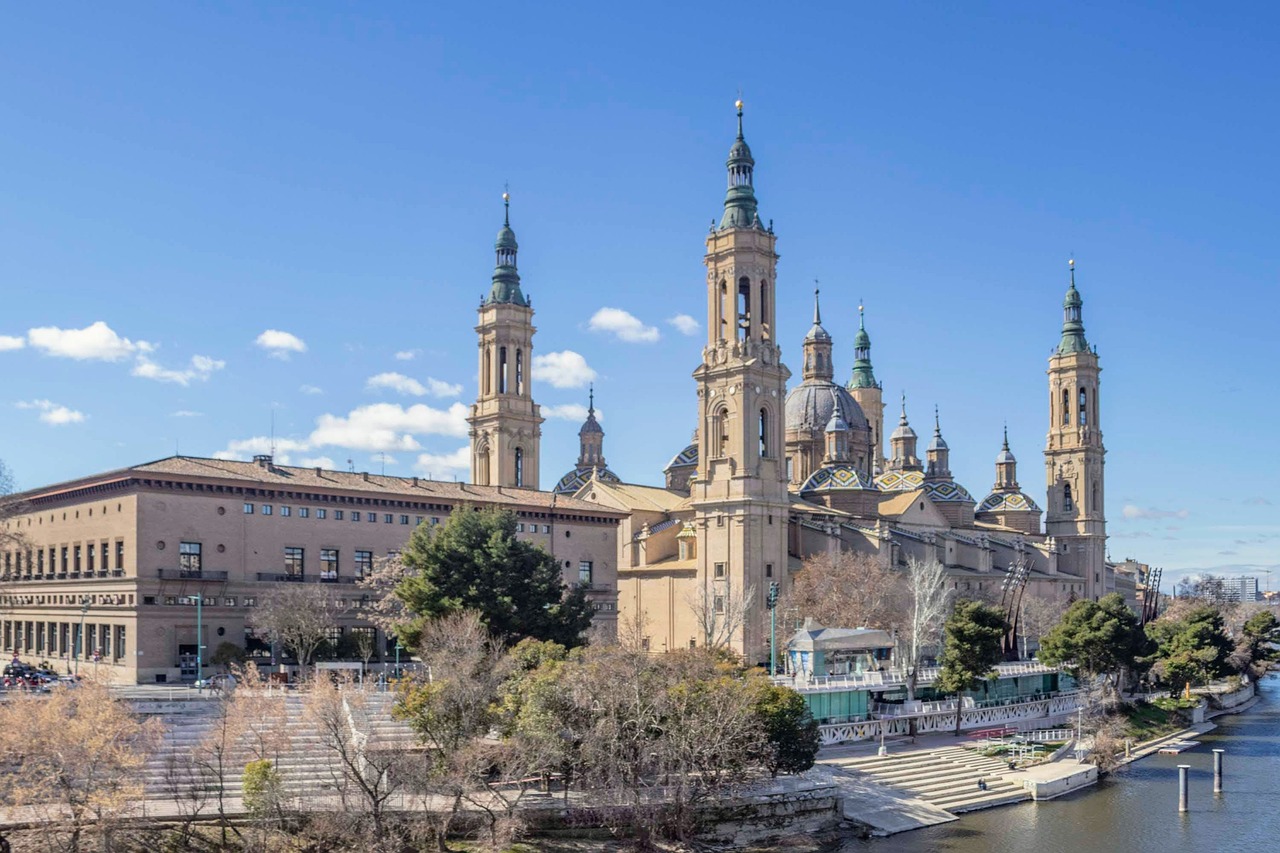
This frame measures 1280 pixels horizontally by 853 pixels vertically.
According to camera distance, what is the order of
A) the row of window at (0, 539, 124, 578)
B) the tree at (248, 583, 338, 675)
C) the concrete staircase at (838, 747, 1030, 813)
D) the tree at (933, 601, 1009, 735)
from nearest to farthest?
1. the concrete staircase at (838, 747, 1030, 813)
2. the tree at (248, 583, 338, 675)
3. the tree at (933, 601, 1009, 735)
4. the row of window at (0, 539, 124, 578)

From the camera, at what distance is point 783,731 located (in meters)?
48.4

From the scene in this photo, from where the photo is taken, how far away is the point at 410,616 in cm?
6438

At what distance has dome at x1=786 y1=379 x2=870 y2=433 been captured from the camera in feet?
403

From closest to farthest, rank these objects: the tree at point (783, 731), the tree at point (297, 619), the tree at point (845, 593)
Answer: the tree at point (783, 731), the tree at point (297, 619), the tree at point (845, 593)

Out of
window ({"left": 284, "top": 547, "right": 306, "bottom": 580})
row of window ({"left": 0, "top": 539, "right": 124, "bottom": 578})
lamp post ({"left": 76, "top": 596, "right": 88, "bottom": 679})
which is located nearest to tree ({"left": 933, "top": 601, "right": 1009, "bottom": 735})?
window ({"left": 284, "top": 547, "right": 306, "bottom": 580})

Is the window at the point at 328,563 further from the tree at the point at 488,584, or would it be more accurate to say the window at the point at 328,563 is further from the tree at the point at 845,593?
the tree at the point at 845,593

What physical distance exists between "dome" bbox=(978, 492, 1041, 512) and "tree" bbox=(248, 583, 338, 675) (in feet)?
279

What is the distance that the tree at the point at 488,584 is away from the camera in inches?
2272

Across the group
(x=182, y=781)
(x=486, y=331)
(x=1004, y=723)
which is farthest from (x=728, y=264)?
(x=182, y=781)

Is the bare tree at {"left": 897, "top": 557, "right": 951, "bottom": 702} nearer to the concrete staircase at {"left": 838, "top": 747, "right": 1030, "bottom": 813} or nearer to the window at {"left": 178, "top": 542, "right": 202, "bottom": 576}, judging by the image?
the concrete staircase at {"left": 838, "top": 747, "right": 1030, "bottom": 813}

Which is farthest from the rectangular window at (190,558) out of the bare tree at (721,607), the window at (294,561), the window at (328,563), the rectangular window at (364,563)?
the bare tree at (721,607)

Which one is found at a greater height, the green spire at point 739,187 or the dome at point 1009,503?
the green spire at point 739,187

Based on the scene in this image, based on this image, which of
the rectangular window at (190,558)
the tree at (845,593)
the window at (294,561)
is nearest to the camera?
the rectangular window at (190,558)

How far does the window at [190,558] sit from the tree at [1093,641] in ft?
168
